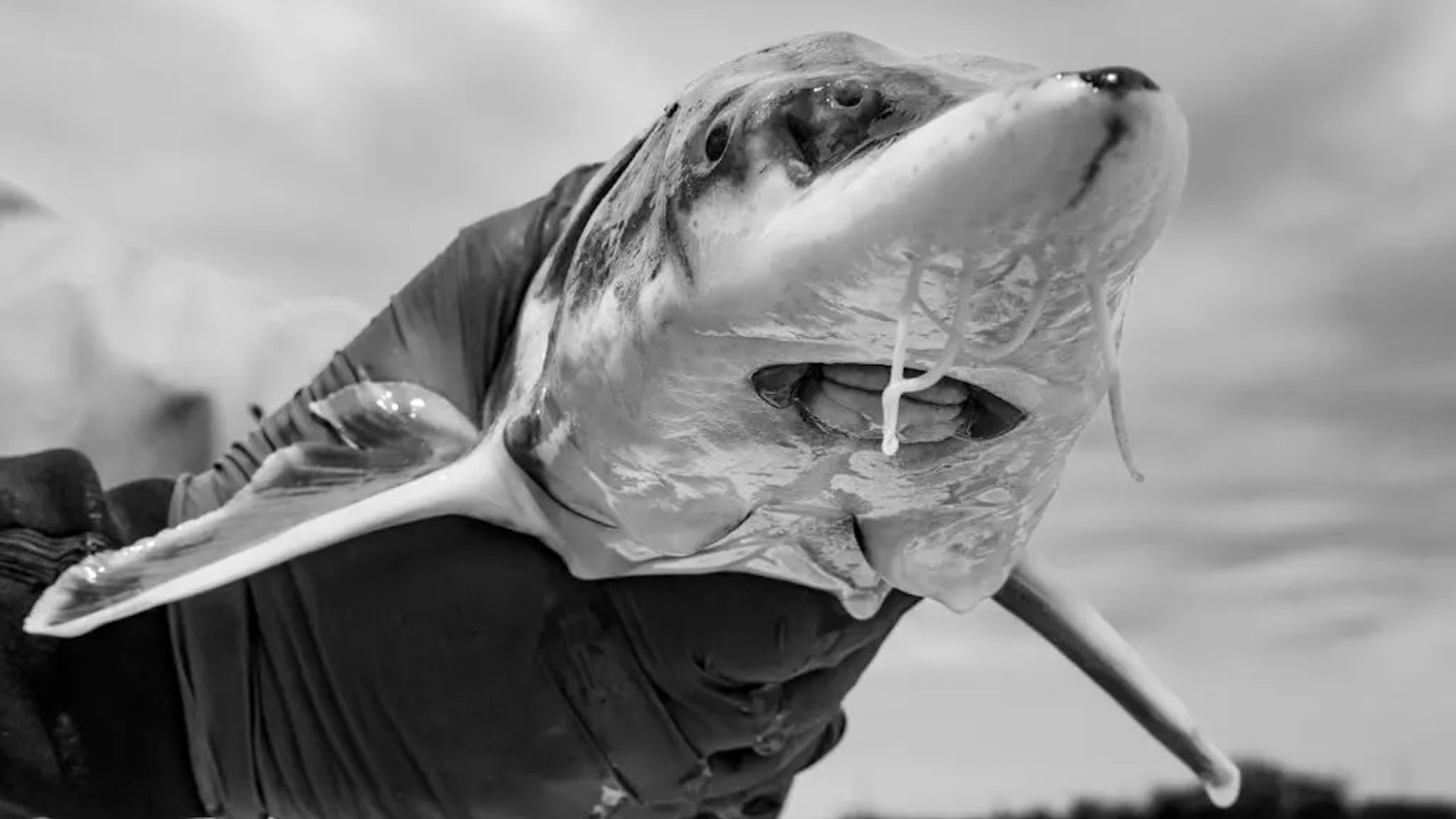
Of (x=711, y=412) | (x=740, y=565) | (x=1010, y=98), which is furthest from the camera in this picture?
(x=740, y=565)

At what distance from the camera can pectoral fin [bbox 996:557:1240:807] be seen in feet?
2.19

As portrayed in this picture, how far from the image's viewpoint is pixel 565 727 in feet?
1.82

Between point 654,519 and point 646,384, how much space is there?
0.08m

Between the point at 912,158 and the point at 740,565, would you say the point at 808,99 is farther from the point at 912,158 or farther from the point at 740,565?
the point at 740,565

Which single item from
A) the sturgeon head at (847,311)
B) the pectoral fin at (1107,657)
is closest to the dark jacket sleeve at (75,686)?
the sturgeon head at (847,311)

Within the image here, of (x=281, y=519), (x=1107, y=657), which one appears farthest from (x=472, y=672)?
(x=1107, y=657)

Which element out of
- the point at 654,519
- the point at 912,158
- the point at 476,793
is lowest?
the point at 476,793

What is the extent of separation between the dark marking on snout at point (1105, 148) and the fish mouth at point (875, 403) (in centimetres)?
10

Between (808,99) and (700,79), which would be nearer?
(808,99)

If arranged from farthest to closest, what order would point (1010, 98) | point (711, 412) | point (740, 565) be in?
point (740, 565) → point (711, 412) → point (1010, 98)

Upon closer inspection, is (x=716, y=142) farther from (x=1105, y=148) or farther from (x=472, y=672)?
(x=472, y=672)

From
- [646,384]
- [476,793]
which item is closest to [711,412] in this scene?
[646,384]

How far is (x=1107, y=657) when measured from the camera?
2.21 ft

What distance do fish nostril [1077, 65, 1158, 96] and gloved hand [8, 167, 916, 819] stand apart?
33cm
